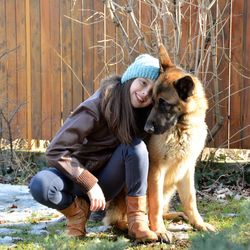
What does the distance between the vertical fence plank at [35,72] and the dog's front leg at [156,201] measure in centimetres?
369

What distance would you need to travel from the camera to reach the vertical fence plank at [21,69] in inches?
288

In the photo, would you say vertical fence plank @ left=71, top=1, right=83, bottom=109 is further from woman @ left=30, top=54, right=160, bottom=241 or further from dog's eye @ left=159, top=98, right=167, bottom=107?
dog's eye @ left=159, top=98, right=167, bottom=107

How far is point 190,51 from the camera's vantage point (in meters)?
5.67

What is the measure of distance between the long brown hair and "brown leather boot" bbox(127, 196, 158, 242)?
43 centimetres

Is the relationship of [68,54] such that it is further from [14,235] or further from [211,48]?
[14,235]

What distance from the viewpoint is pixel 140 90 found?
3.65 metres

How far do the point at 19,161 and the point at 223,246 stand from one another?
16.5 ft

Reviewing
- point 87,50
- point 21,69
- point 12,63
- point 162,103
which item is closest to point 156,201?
point 162,103

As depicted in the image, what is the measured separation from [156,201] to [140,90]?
79cm

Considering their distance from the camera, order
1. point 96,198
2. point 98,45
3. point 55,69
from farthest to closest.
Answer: point 55,69
point 98,45
point 96,198

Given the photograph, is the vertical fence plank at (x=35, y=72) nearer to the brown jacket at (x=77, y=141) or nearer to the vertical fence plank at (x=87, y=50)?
the vertical fence plank at (x=87, y=50)

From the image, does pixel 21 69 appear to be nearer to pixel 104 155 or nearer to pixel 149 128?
pixel 104 155

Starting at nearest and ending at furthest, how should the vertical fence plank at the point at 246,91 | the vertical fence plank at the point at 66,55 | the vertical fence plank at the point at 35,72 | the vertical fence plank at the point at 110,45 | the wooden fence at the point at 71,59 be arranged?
the vertical fence plank at the point at 246,91 → the wooden fence at the point at 71,59 → the vertical fence plank at the point at 110,45 → the vertical fence plank at the point at 66,55 → the vertical fence plank at the point at 35,72

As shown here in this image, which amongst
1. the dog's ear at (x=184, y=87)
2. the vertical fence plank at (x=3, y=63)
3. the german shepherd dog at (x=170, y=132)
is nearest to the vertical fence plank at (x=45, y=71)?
the vertical fence plank at (x=3, y=63)
